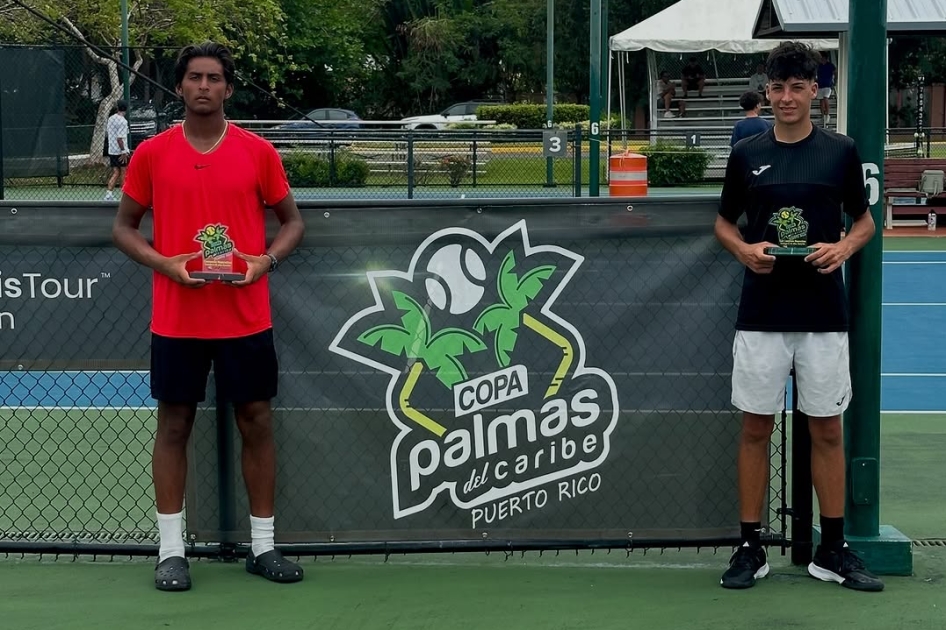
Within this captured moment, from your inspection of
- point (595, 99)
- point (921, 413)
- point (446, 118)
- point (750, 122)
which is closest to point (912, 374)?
point (921, 413)

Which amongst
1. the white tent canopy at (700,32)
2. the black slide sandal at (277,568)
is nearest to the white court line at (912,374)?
the black slide sandal at (277,568)

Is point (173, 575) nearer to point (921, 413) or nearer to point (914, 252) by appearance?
point (921, 413)

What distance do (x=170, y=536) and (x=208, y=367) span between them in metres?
0.68

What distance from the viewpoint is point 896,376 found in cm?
1031

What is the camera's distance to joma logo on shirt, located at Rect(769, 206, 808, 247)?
16.2 ft

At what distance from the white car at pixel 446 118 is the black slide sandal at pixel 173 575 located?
32.0 metres

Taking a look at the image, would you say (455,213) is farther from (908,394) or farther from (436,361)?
(908,394)

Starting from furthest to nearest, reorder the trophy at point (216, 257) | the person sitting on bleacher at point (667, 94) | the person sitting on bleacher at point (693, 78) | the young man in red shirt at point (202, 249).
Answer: the person sitting on bleacher at point (693, 78) < the person sitting on bleacher at point (667, 94) < the young man in red shirt at point (202, 249) < the trophy at point (216, 257)

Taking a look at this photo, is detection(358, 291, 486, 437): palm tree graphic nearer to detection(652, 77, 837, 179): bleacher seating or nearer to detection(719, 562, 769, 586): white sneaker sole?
detection(719, 562, 769, 586): white sneaker sole

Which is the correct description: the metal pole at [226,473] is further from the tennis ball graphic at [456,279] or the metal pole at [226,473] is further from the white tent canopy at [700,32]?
the white tent canopy at [700,32]

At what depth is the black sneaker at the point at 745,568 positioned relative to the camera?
17.2 feet

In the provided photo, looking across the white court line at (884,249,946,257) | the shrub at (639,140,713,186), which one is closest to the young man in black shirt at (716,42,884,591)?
the white court line at (884,249,946,257)

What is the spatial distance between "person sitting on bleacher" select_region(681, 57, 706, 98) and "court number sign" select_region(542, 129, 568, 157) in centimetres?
1267

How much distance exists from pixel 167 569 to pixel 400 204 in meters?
1.65
